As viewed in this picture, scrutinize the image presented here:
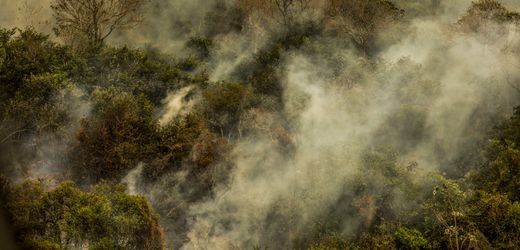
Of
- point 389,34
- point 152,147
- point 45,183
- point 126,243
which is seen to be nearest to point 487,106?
point 389,34

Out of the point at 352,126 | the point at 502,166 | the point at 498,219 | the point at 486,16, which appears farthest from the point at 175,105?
the point at 486,16

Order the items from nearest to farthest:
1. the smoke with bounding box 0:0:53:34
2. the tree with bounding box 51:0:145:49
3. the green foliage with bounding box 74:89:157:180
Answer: the green foliage with bounding box 74:89:157:180 → the tree with bounding box 51:0:145:49 → the smoke with bounding box 0:0:53:34

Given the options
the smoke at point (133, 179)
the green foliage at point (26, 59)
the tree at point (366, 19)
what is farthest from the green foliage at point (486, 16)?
the green foliage at point (26, 59)

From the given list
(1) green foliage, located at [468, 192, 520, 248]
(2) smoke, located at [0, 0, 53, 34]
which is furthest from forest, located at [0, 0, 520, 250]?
(2) smoke, located at [0, 0, 53, 34]

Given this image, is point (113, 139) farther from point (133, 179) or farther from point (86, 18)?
point (86, 18)

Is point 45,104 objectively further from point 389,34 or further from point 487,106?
point 487,106

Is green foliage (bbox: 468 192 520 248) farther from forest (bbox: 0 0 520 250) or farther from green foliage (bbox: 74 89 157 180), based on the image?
green foliage (bbox: 74 89 157 180)
